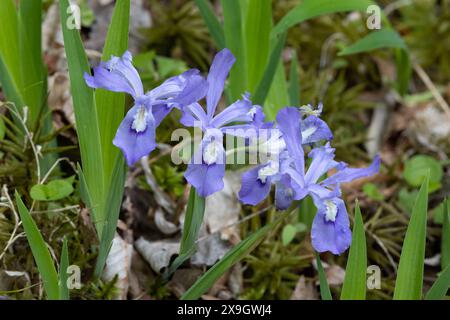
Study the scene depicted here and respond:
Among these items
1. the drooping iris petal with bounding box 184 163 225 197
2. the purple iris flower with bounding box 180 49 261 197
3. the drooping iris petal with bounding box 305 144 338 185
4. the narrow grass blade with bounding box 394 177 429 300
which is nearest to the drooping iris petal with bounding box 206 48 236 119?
the purple iris flower with bounding box 180 49 261 197

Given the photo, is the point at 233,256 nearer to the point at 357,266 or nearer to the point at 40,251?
the point at 357,266

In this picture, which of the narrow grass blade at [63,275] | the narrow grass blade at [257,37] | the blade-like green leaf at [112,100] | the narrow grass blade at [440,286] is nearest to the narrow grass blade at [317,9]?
the narrow grass blade at [257,37]

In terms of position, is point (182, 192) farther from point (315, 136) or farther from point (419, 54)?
point (419, 54)

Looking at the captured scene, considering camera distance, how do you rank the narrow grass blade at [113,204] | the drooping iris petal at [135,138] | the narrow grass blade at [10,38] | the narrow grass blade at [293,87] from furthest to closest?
1. the narrow grass blade at [293,87]
2. the narrow grass blade at [10,38]
3. the narrow grass blade at [113,204]
4. the drooping iris petal at [135,138]

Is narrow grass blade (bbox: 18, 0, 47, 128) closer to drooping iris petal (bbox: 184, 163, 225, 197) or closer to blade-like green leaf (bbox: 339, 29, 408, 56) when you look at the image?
drooping iris petal (bbox: 184, 163, 225, 197)

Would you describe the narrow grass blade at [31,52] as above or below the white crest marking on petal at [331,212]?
above

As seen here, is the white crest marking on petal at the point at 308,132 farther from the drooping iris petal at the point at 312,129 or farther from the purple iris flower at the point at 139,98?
the purple iris flower at the point at 139,98
